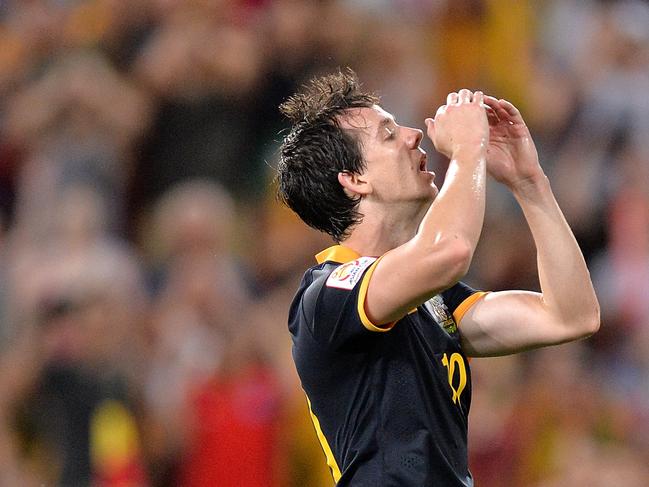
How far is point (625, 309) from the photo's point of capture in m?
6.70

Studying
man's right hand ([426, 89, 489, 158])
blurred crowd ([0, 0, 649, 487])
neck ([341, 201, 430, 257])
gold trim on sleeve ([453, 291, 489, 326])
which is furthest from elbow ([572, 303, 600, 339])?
blurred crowd ([0, 0, 649, 487])

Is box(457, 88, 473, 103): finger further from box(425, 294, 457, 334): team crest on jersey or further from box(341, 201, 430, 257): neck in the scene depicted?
box(425, 294, 457, 334): team crest on jersey

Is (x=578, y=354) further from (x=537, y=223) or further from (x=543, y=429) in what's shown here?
(x=537, y=223)

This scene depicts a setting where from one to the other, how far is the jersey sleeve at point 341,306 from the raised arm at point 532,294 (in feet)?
1.77

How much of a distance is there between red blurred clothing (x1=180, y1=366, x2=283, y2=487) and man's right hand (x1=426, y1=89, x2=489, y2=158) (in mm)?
3283

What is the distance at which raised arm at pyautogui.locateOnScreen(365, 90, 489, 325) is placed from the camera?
270 cm

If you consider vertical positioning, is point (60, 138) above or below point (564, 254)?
above

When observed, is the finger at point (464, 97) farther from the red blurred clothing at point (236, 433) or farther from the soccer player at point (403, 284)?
the red blurred clothing at point (236, 433)

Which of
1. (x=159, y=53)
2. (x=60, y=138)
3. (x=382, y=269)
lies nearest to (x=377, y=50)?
(x=159, y=53)

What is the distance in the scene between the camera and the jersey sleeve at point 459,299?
3.33 metres

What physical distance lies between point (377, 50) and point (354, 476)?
475cm

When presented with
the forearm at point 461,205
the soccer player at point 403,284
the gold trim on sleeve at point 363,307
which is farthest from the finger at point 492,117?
the gold trim on sleeve at point 363,307

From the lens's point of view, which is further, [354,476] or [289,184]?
[289,184]

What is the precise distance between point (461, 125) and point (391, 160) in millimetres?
334
